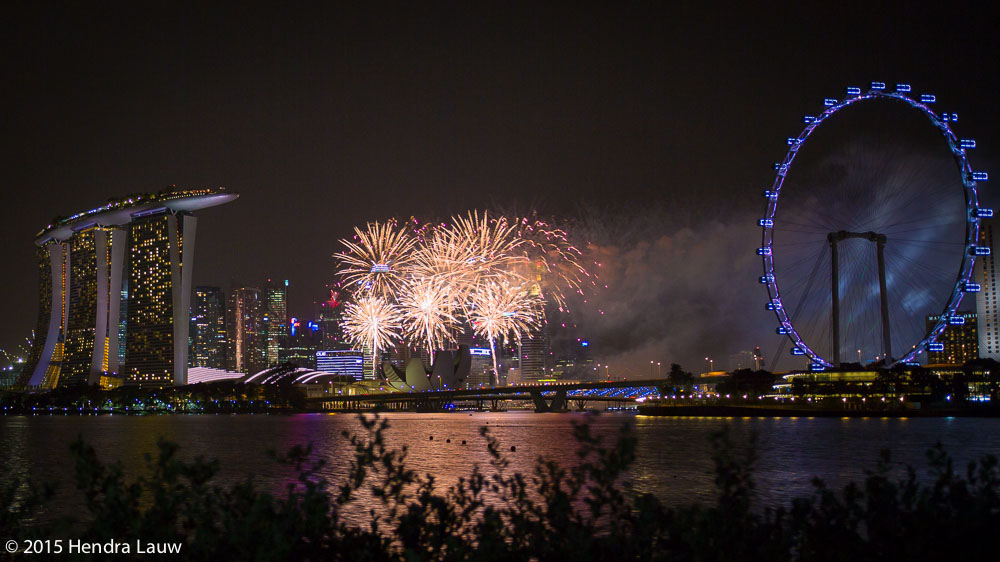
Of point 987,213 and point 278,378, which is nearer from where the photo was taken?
point 987,213

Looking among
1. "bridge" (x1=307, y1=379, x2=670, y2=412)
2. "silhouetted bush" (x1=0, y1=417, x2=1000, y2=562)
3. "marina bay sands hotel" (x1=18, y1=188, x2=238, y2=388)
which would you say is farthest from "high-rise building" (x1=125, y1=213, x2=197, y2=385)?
"silhouetted bush" (x1=0, y1=417, x2=1000, y2=562)

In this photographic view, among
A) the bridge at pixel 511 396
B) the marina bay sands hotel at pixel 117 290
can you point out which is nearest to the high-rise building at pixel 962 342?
the bridge at pixel 511 396

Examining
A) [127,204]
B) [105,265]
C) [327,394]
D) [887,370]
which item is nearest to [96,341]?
[105,265]

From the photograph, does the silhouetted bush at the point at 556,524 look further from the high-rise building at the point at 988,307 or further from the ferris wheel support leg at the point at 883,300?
the high-rise building at the point at 988,307

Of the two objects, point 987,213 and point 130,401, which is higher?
point 987,213

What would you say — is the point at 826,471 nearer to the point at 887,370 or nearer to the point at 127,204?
the point at 887,370

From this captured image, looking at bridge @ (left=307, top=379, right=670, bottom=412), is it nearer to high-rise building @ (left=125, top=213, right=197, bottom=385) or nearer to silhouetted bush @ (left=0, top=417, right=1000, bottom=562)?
high-rise building @ (left=125, top=213, right=197, bottom=385)
